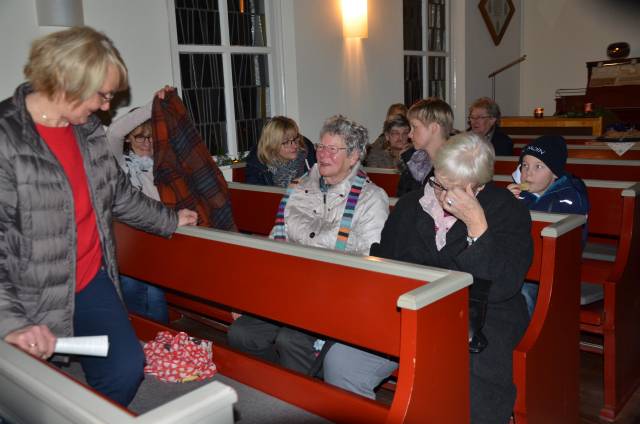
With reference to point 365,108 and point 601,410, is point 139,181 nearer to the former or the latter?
point 601,410

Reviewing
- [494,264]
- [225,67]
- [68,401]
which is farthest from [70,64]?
[225,67]

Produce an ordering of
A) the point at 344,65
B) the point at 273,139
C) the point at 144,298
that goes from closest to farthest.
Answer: the point at 144,298, the point at 273,139, the point at 344,65

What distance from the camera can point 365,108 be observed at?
6652 mm

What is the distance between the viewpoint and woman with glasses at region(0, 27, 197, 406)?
5.28ft

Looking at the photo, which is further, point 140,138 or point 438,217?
point 140,138

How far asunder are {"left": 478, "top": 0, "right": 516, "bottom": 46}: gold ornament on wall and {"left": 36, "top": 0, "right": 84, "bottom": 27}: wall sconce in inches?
230

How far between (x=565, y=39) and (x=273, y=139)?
7.05 meters

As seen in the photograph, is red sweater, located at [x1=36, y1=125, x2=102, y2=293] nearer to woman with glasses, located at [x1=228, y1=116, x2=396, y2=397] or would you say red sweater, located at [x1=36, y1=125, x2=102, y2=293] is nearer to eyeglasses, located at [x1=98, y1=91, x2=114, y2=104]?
eyeglasses, located at [x1=98, y1=91, x2=114, y2=104]

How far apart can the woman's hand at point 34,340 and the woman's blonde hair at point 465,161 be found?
126 cm

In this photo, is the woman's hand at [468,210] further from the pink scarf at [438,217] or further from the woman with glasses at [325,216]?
the woman with glasses at [325,216]

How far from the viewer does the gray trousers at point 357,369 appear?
2.10 metres

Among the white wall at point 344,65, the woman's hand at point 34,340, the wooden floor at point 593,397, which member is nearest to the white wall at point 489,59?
the white wall at point 344,65

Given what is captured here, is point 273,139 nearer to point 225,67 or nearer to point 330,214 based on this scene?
point 330,214

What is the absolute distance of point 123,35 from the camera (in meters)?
4.46
